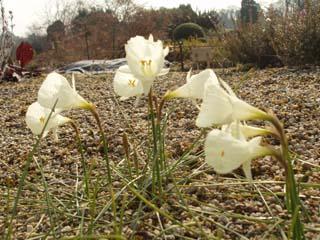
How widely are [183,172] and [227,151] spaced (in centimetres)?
130

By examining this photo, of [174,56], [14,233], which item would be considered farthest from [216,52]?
[14,233]

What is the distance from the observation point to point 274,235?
1.56 m

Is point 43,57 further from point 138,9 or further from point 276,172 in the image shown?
point 276,172

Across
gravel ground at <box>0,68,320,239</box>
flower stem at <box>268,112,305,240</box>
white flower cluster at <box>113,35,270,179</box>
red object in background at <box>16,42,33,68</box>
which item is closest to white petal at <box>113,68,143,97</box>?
gravel ground at <box>0,68,320,239</box>

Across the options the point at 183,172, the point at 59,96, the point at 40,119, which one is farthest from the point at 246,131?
the point at 183,172

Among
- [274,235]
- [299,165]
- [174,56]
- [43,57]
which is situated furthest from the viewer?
[43,57]

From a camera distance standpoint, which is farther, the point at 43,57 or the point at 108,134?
the point at 43,57

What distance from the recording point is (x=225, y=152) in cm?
96

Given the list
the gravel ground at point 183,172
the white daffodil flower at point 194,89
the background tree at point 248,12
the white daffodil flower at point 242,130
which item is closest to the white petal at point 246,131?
the white daffodil flower at point 242,130

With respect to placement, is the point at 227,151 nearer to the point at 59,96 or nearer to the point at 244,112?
the point at 244,112

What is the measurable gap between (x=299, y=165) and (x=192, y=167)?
491mm

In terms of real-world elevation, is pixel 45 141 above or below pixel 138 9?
below

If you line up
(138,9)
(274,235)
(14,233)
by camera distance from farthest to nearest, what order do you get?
(138,9), (14,233), (274,235)

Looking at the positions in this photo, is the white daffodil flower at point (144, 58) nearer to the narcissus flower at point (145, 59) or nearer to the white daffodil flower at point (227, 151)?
the narcissus flower at point (145, 59)
